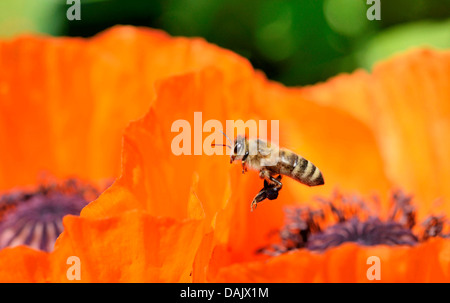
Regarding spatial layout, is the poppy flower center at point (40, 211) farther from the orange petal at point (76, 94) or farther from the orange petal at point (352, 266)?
the orange petal at point (352, 266)

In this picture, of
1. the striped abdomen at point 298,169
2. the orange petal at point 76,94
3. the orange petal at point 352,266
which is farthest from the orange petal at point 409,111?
the orange petal at point 352,266

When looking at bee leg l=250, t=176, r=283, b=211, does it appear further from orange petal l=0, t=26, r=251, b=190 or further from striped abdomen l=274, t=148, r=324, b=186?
orange petal l=0, t=26, r=251, b=190

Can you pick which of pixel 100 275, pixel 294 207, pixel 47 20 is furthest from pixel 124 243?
pixel 47 20

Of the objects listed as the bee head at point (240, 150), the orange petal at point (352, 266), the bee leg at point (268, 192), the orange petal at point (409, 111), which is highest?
the orange petal at point (409, 111)

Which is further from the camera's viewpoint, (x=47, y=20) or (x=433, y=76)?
(x=47, y=20)

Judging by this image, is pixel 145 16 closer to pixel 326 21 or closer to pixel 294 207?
pixel 326 21

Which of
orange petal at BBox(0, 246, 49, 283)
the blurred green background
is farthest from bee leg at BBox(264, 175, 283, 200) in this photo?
the blurred green background

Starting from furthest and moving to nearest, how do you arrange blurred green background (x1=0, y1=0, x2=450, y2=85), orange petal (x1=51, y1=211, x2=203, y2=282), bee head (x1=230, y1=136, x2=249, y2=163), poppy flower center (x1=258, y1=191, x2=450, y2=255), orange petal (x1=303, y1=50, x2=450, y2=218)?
1. blurred green background (x1=0, y1=0, x2=450, y2=85)
2. orange petal (x1=303, y1=50, x2=450, y2=218)
3. poppy flower center (x1=258, y1=191, x2=450, y2=255)
4. bee head (x1=230, y1=136, x2=249, y2=163)
5. orange petal (x1=51, y1=211, x2=203, y2=282)
